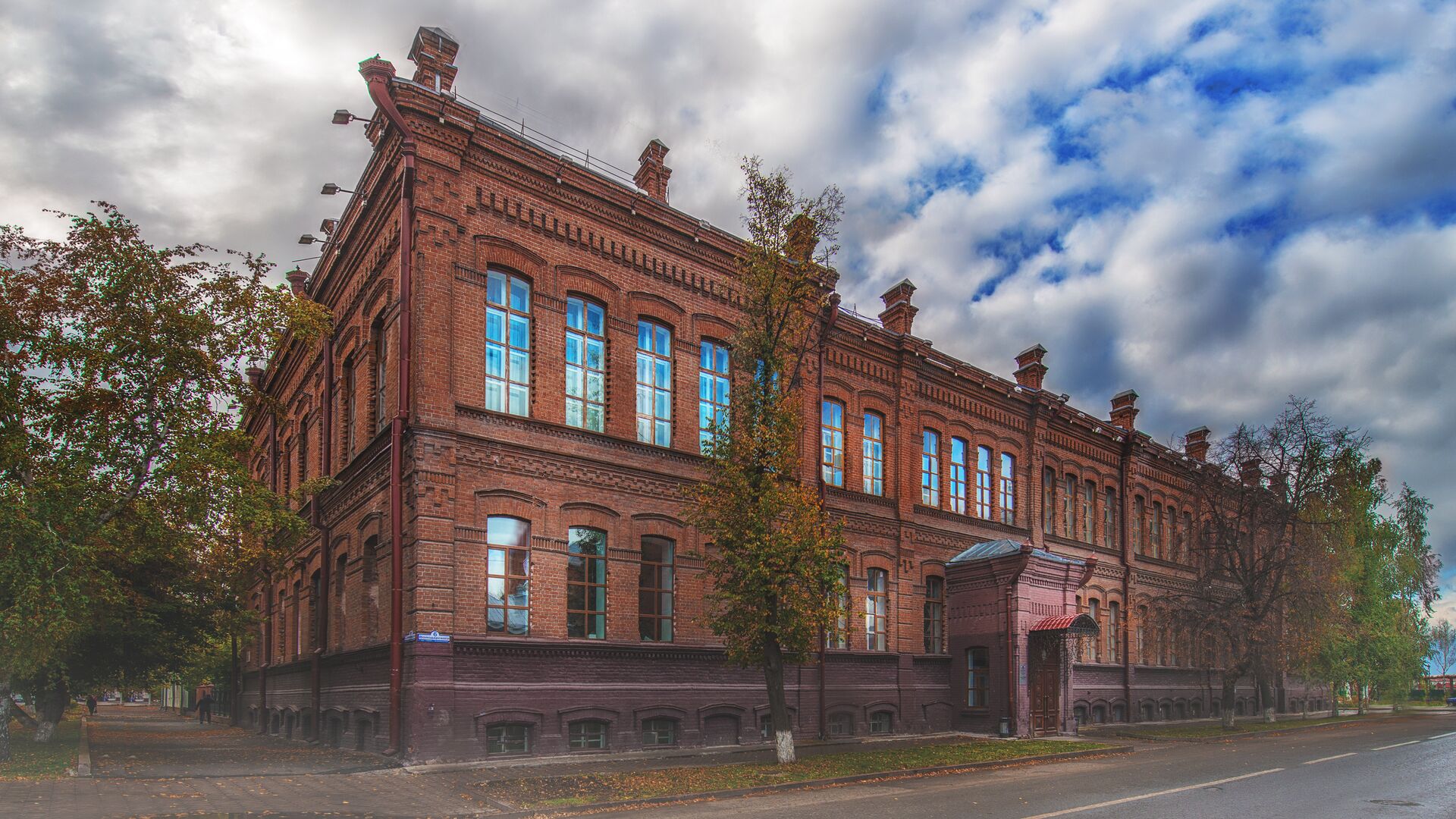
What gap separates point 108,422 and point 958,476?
21366 mm

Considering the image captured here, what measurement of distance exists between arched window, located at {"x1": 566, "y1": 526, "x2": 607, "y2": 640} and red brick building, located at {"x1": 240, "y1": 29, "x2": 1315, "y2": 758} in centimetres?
5

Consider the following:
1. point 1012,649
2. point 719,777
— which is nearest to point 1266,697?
point 1012,649

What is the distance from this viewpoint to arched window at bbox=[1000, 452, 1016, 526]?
3141cm

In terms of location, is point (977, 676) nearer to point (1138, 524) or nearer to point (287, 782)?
point (1138, 524)

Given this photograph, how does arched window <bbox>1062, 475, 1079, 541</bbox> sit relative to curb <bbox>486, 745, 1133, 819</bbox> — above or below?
above

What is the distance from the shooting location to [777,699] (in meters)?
18.0

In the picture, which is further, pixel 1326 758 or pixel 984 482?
pixel 984 482

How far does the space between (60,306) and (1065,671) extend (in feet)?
78.6

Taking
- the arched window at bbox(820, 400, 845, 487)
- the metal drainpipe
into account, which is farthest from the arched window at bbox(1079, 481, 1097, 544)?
the arched window at bbox(820, 400, 845, 487)

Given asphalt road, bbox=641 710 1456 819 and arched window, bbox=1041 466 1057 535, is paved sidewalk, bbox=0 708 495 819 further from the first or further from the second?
arched window, bbox=1041 466 1057 535

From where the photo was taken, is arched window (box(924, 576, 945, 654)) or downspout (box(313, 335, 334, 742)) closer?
downspout (box(313, 335, 334, 742))

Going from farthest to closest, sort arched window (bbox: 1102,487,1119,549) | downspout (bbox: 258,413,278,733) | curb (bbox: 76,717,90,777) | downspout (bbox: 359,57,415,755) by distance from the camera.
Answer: arched window (bbox: 1102,487,1119,549)
downspout (bbox: 258,413,278,733)
downspout (bbox: 359,57,415,755)
curb (bbox: 76,717,90,777)

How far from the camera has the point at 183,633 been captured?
24484 mm

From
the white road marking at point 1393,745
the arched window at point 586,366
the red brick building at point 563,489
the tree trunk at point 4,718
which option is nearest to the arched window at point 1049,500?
the red brick building at point 563,489
